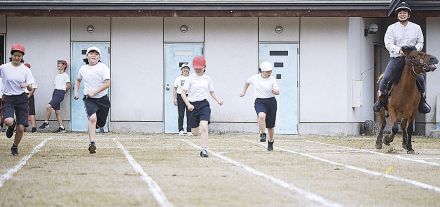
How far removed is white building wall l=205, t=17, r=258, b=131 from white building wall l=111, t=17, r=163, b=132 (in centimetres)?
152

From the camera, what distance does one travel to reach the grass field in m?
9.52

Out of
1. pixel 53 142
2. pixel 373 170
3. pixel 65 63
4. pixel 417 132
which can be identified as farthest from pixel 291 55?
pixel 373 170

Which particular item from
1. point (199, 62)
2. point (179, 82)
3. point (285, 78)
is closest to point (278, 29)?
point (285, 78)

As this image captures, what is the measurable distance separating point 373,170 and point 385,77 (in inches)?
193

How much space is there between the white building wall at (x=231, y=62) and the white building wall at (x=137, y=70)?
1522mm

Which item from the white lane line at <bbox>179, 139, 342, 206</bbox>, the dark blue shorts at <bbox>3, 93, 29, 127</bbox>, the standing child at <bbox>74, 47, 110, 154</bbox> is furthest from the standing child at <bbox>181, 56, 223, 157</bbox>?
the dark blue shorts at <bbox>3, 93, 29, 127</bbox>

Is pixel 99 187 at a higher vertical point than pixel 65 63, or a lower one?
lower

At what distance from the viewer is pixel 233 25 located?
28.6m

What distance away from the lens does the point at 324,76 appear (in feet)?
94.1

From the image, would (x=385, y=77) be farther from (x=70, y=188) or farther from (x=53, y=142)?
(x=70, y=188)

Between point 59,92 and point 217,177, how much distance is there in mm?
16834

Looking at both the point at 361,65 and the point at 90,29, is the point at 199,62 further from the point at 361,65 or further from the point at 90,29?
the point at 361,65

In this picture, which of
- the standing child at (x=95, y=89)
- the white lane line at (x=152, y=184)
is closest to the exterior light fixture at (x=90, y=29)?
the standing child at (x=95, y=89)

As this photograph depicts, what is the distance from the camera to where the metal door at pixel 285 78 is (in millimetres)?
28453
